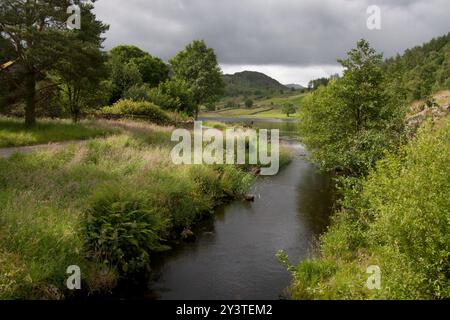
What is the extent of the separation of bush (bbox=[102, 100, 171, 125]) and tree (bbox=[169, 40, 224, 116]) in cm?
2527

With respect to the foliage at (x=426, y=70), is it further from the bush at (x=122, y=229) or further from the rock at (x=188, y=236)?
the bush at (x=122, y=229)

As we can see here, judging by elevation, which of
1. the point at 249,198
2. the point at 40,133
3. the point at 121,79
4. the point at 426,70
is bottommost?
the point at 249,198

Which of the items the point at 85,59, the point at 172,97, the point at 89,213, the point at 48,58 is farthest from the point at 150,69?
the point at 89,213

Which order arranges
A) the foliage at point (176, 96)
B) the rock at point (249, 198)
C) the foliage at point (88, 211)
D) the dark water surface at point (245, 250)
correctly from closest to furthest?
Result: the foliage at point (88, 211)
the dark water surface at point (245, 250)
the rock at point (249, 198)
the foliage at point (176, 96)

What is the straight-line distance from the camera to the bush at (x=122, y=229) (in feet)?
37.1

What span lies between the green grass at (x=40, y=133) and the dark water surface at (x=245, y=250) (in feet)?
45.2

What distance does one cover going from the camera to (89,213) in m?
12.0

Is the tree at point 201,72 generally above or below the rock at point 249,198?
above

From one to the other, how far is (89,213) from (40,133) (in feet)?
54.0

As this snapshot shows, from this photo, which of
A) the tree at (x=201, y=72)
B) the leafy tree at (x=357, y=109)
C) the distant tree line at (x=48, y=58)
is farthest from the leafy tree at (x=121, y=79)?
the leafy tree at (x=357, y=109)

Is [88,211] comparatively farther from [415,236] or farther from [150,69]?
[150,69]

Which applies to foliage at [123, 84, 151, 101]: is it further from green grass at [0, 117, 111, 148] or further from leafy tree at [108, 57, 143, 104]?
green grass at [0, 117, 111, 148]

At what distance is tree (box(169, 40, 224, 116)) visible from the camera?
69.9 m
